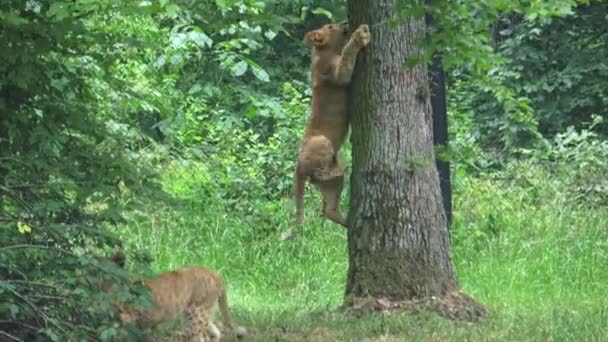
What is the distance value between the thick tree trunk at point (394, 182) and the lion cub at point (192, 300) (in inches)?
42.7

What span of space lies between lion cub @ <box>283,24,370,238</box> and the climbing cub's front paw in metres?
0.52

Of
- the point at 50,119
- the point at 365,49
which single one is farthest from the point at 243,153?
the point at 50,119

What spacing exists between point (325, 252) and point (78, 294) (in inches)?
274

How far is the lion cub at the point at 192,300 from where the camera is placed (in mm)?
6918

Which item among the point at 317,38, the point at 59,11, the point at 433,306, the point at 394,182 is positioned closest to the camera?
the point at 59,11

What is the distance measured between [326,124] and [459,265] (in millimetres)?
3532

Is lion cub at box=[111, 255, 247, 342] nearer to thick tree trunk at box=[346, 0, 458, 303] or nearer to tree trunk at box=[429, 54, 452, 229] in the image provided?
thick tree trunk at box=[346, 0, 458, 303]

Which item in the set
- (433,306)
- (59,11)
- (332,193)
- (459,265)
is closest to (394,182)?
(433,306)

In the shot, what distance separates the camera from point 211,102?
828 inches

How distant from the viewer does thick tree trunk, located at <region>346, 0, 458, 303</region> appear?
7.65 metres

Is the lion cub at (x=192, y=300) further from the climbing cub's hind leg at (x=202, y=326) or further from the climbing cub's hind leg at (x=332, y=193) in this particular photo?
the climbing cub's hind leg at (x=332, y=193)

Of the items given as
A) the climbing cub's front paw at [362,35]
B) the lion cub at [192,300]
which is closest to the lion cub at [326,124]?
the climbing cub's front paw at [362,35]

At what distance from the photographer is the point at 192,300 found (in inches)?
287

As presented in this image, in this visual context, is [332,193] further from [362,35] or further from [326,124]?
[362,35]
